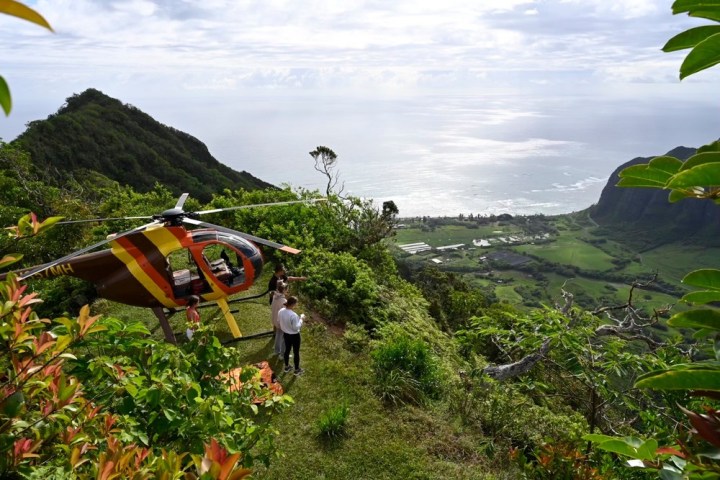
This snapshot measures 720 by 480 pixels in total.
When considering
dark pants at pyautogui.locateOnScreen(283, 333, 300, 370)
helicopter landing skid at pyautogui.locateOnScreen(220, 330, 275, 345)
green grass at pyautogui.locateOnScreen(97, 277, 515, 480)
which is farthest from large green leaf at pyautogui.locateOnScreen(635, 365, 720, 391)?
helicopter landing skid at pyautogui.locateOnScreen(220, 330, 275, 345)

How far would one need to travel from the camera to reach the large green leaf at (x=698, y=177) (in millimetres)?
872

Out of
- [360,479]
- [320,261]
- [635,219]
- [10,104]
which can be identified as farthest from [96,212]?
[635,219]

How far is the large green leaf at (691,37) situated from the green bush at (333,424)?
222 inches

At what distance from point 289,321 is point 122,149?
115ft

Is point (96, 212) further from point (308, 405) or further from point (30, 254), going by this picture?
point (308, 405)

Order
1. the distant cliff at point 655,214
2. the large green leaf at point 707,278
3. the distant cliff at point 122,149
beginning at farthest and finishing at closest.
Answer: the distant cliff at point 655,214 < the distant cliff at point 122,149 < the large green leaf at point 707,278

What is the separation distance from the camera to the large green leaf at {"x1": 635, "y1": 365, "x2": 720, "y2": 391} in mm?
958

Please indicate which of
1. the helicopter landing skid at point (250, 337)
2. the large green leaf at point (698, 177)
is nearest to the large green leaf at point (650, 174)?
the large green leaf at point (698, 177)

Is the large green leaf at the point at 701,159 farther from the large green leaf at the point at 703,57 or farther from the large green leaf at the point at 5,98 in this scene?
the large green leaf at the point at 5,98

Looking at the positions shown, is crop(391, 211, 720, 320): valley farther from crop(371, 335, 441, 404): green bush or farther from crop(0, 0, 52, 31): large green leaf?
crop(0, 0, 52, 31): large green leaf

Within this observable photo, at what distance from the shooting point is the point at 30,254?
33.0ft

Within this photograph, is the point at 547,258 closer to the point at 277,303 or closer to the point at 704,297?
the point at 277,303

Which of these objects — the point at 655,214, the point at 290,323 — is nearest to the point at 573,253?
the point at 655,214

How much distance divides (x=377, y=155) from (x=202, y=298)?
119m
